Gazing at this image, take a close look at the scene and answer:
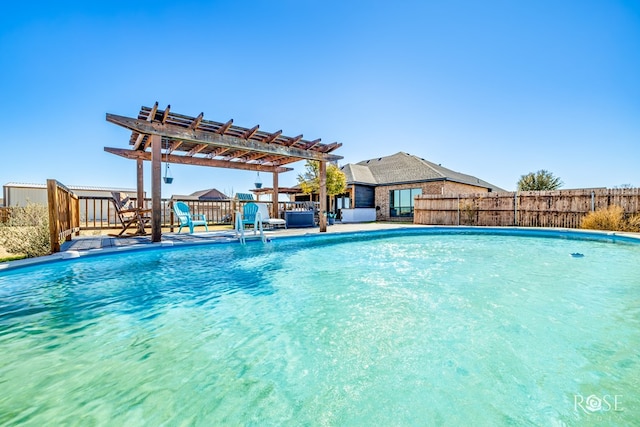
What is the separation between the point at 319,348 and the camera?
2.15m

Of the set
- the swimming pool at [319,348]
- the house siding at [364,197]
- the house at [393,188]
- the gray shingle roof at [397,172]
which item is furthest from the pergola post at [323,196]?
the house siding at [364,197]

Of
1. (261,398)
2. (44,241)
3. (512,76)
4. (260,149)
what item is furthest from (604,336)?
(512,76)

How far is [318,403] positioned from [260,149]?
758cm

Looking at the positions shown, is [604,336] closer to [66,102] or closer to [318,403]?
[318,403]

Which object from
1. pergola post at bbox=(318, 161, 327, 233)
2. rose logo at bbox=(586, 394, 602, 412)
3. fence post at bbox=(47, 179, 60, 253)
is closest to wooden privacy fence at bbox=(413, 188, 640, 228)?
pergola post at bbox=(318, 161, 327, 233)

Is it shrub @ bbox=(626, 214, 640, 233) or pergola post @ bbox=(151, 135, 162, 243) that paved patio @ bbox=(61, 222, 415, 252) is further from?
shrub @ bbox=(626, 214, 640, 233)

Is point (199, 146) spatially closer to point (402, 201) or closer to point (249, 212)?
point (249, 212)

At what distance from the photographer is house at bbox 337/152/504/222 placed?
55.8 feet

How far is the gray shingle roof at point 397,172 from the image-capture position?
684 inches

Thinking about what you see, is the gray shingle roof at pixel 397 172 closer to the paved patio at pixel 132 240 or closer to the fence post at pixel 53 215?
the paved patio at pixel 132 240

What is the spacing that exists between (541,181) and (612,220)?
18596mm

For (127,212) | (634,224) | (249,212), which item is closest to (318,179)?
(249,212)

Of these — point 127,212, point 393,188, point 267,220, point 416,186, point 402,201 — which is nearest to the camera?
point 127,212

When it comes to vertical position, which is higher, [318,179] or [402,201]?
[318,179]
